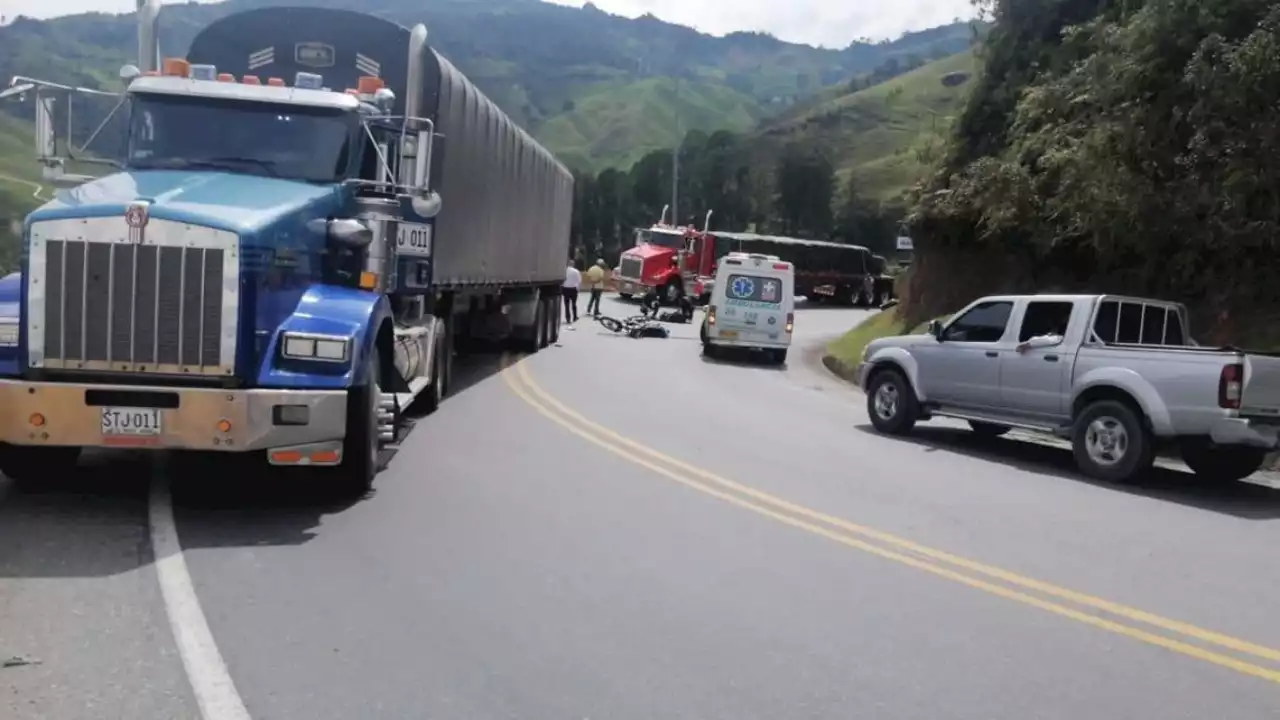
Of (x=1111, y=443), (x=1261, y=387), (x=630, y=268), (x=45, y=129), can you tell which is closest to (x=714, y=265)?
(x=630, y=268)

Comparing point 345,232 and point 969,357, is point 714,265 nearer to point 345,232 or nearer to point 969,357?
point 969,357

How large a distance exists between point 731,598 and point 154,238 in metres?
4.18

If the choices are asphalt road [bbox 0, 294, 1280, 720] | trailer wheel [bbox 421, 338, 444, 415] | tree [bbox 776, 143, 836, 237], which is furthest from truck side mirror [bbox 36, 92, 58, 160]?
tree [bbox 776, 143, 836, 237]

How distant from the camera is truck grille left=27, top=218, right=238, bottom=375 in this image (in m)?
7.18

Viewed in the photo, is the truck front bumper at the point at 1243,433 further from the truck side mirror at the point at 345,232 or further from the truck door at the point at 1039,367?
the truck side mirror at the point at 345,232

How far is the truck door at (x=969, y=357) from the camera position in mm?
12508

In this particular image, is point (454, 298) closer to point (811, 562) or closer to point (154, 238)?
point (154, 238)

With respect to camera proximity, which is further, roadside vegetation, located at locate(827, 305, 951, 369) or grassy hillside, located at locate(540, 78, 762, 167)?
grassy hillside, located at locate(540, 78, 762, 167)

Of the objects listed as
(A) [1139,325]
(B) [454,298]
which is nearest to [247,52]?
(B) [454,298]

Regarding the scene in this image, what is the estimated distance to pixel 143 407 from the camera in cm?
709

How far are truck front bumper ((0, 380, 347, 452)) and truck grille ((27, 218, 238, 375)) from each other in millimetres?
235

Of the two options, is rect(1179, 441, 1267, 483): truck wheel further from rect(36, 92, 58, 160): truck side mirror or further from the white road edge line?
rect(36, 92, 58, 160): truck side mirror

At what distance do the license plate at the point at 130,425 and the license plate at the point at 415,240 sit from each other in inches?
181

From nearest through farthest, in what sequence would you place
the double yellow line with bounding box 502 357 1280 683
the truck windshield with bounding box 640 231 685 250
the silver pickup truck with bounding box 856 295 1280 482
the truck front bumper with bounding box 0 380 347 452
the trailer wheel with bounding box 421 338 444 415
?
the double yellow line with bounding box 502 357 1280 683 < the truck front bumper with bounding box 0 380 347 452 < the silver pickup truck with bounding box 856 295 1280 482 < the trailer wheel with bounding box 421 338 444 415 < the truck windshield with bounding box 640 231 685 250
